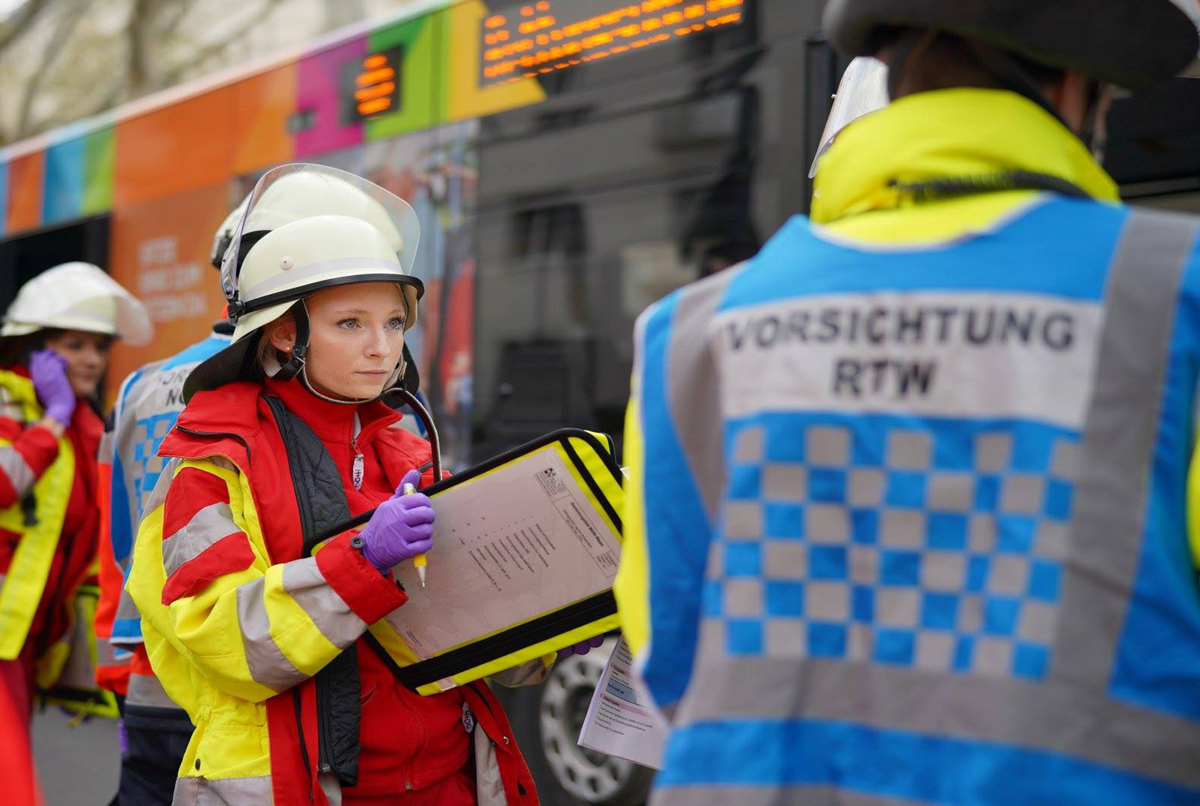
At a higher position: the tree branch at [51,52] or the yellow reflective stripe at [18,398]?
the tree branch at [51,52]

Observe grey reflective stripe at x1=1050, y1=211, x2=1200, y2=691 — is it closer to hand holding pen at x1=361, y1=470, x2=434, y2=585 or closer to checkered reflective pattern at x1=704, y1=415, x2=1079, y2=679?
checkered reflective pattern at x1=704, y1=415, x2=1079, y2=679

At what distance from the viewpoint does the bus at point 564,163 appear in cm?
445

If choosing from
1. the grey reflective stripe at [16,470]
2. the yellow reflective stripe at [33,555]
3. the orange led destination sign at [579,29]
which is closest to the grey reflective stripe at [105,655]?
the yellow reflective stripe at [33,555]

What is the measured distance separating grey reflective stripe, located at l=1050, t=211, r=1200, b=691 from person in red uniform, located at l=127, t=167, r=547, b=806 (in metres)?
1.23

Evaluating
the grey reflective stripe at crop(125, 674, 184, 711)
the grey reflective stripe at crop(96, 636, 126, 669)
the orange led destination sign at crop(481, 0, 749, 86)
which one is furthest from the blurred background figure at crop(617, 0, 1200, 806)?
the orange led destination sign at crop(481, 0, 749, 86)

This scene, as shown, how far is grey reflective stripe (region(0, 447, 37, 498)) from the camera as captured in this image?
4.38 metres

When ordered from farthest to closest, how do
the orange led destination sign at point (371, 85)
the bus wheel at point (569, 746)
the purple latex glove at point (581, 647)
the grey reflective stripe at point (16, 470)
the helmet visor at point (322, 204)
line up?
the orange led destination sign at point (371, 85)
the bus wheel at point (569, 746)
the grey reflective stripe at point (16, 470)
the helmet visor at point (322, 204)
the purple latex glove at point (581, 647)

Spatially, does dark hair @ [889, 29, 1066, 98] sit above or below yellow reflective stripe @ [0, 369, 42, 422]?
above

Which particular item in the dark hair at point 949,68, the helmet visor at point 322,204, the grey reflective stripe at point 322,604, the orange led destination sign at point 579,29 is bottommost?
the grey reflective stripe at point 322,604

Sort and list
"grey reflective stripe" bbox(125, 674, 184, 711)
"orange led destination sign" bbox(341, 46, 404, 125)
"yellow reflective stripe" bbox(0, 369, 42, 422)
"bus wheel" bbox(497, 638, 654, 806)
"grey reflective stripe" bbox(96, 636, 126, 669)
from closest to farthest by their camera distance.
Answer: "grey reflective stripe" bbox(125, 674, 184, 711) < "grey reflective stripe" bbox(96, 636, 126, 669) < "yellow reflective stripe" bbox(0, 369, 42, 422) < "bus wheel" bbox(497, 638, 654, 806) < "orange led destination sign" bbox(341, 46, 404, 125)

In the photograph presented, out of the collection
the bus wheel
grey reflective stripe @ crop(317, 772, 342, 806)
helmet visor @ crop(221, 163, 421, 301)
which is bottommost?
the bus wheel

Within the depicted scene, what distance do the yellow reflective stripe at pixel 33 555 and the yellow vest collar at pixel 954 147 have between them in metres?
3.80

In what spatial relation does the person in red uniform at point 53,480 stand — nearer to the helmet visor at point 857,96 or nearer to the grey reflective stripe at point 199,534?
the grey reflective stripe at point 199,534

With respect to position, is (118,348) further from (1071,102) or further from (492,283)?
(1071,102)
